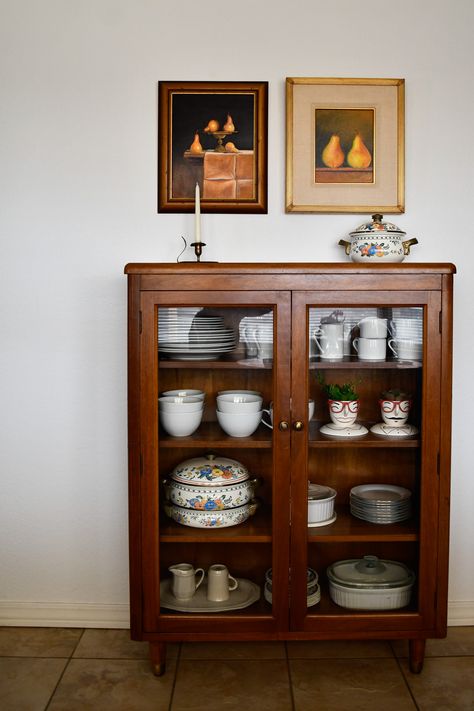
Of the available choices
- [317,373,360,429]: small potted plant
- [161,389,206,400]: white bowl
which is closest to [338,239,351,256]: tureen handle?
[317,373,360,429]: small potted plant

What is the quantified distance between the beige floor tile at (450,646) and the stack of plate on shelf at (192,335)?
1.25 metres

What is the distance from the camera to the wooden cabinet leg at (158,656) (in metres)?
1.98

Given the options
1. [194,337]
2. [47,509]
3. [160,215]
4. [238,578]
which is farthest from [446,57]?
[47,509]

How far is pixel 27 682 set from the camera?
1974 millimetres

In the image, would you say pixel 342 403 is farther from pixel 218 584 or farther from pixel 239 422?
pixel 218 584

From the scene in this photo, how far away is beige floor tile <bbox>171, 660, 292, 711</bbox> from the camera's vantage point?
6.11ft

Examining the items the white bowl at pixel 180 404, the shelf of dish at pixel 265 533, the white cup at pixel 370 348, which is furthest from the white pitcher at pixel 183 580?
the white cup at pixel 370 348

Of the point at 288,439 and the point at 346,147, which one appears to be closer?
the point at 288,439

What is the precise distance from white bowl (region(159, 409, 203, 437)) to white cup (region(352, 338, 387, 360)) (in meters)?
0.55

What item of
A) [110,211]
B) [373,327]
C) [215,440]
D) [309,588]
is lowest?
[309,588]

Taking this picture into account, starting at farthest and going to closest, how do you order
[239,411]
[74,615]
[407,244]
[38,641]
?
[74,615] → [38,641] → [407,244] → [239,411]

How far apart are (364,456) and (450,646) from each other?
0.80 metres

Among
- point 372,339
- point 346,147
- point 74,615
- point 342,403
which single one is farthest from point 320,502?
point 346,147

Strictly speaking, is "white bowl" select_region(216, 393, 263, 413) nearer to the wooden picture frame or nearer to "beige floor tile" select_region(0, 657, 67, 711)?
the wooden picture frame
